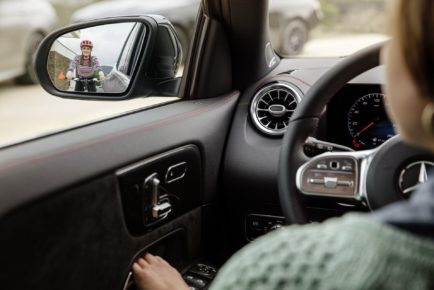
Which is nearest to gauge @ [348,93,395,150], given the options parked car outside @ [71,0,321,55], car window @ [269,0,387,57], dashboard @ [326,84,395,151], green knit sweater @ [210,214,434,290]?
dashboard @ [326,84,395,151]

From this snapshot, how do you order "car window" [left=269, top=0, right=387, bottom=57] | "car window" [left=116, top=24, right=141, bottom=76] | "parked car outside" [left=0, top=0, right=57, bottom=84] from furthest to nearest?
1. "parked car outside" [left=0, top=0, right=57, bottom=84]
2. "car window" [left=269, top=0, right=387, bottom=57]
3. "car window" [left=116, top=24, right=141, bottom=76]

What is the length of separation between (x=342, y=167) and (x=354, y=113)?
82 centimetres

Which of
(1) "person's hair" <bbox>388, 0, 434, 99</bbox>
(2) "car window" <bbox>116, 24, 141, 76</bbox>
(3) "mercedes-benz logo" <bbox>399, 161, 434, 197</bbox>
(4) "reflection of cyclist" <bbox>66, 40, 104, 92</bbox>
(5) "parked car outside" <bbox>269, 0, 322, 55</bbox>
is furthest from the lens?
(5) "parked car outside" <bbox>269, 0, 322, 55</bbox>

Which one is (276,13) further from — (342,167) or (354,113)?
(342,167)

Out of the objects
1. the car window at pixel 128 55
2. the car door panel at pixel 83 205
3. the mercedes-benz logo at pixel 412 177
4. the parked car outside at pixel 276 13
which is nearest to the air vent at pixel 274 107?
the car door panel at pixel 83 205

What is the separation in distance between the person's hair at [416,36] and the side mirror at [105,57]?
1.69 m

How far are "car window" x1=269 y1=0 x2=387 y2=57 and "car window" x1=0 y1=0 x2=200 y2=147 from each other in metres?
0.55

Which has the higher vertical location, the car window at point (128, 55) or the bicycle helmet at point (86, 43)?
the bicycle helmet at point (86, 43)

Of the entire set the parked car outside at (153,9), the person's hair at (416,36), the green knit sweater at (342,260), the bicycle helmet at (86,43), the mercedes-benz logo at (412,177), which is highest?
the person's hair at (416,36)

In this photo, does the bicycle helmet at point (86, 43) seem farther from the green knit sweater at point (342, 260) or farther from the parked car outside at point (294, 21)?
the green knit sweater at point (342, 260)

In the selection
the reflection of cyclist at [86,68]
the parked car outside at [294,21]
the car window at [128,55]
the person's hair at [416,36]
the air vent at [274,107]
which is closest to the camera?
the person's hair at [416,36]

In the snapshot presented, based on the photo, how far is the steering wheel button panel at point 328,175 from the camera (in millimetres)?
1725

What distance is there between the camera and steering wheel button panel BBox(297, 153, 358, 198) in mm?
1725

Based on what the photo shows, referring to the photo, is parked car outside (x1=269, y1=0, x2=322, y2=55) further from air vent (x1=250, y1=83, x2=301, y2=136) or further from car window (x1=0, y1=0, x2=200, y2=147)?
air vent (x1=250, y1=83, x2=301, y2=136)
